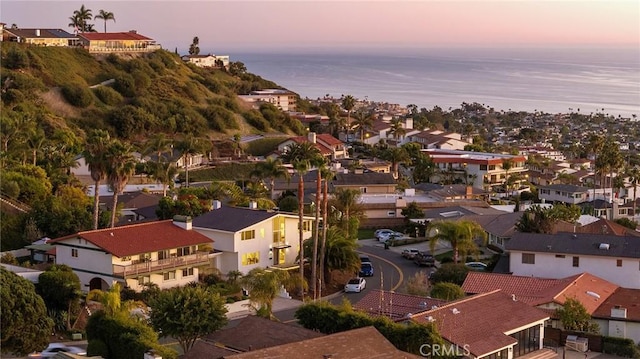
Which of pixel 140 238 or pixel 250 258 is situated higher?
pixel 140 238

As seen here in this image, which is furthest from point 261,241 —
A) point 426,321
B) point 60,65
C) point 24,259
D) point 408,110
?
point 408,110

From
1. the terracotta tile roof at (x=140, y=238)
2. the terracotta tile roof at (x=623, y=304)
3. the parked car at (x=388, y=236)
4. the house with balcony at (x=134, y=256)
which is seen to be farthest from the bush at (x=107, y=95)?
the terracotta tile roof at (x=623, y=304)

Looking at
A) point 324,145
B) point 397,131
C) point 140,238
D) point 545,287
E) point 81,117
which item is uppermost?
point 81,117

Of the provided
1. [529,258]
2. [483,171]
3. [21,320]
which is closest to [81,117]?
[483,171]

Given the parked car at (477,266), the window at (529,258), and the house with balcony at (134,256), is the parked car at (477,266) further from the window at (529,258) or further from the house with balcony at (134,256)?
the house with balcony at (134,256)

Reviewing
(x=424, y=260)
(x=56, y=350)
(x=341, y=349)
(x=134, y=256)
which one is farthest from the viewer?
(x=424, y=260)

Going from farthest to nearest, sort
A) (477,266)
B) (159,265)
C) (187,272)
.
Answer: (477,266)
(187,272)
(159,265)

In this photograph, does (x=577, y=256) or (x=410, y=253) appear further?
(x=410, y=253)

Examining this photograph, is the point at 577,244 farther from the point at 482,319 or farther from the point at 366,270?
the point at 482,319
